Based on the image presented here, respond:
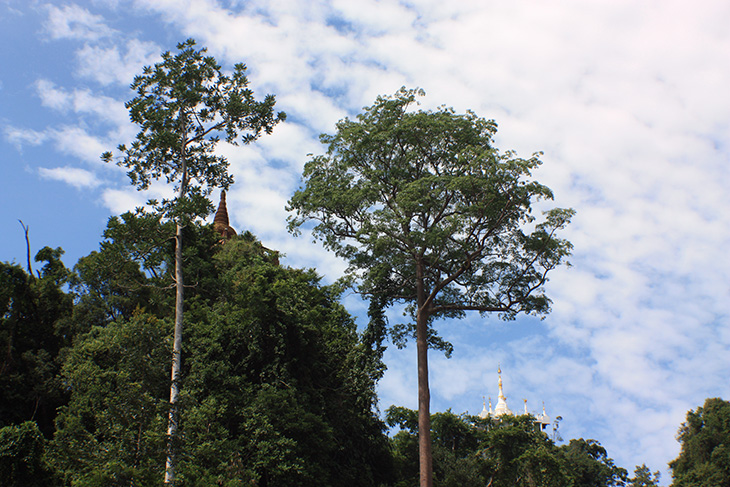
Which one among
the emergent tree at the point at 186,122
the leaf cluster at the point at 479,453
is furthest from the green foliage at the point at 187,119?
the leaf cluster at the point at 479,453

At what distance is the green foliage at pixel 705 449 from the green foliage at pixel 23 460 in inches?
1502

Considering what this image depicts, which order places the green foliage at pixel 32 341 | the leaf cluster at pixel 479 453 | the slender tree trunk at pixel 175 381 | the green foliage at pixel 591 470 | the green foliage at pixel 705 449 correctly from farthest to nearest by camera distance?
the green foliage at pixel 591 470
the green foliage at pixel 705 449
the leaf cluster at pixel 479 453
the green foliage at pixel 32 341
the slender tree trunk at pixel 175 381

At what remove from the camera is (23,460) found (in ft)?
48.9

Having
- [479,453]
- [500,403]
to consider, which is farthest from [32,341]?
[500,403]

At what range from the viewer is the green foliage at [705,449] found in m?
38.9

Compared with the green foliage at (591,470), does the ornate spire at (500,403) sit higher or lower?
higher

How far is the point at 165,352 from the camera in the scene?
502 inches

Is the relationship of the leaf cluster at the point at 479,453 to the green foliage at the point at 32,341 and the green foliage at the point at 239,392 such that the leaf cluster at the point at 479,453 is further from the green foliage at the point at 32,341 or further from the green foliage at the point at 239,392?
the green foliage at the point at 32,341

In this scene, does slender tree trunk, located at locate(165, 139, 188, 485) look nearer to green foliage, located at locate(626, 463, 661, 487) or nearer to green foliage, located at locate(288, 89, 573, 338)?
green foliage, located at locate(288, 89, 573, 338)

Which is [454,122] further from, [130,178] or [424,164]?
[130,178]

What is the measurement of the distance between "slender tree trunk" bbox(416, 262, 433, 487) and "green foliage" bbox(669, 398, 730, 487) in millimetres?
31855

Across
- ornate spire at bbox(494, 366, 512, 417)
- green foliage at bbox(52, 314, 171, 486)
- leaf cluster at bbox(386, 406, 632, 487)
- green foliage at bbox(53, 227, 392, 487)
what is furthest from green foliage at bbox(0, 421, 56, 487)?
ornate spire at bbox(494, 366, 512, 417)

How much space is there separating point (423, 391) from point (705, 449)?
122ft

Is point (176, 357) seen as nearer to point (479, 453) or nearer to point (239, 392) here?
point (239, 392)
